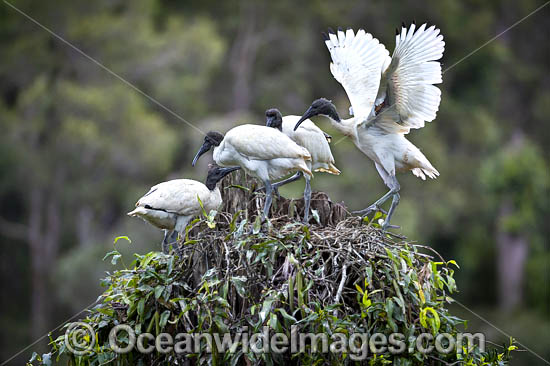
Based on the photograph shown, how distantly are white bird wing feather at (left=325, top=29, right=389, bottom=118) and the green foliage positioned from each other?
1627mm

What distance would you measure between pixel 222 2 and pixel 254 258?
67.3ft

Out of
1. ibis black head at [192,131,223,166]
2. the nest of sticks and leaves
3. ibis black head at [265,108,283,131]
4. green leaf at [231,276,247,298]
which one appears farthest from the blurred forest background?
green leaf at [231,276,247,298]

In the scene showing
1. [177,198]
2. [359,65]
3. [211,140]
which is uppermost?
[359,65]

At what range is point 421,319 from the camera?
15.7ft

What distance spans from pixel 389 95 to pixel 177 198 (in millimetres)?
1798

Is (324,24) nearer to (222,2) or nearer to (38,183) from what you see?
(222,2)

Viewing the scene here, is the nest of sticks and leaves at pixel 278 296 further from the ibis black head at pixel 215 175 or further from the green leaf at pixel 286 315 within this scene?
the ibis black head at pixel 215 175

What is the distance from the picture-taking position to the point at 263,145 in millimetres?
5203

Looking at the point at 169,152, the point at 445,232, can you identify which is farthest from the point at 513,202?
the point at 169,152

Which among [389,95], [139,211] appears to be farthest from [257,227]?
[389,95]

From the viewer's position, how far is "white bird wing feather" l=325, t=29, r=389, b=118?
6.45 m

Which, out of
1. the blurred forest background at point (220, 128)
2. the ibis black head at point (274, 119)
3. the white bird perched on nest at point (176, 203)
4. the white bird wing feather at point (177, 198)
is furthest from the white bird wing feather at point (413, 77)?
the blurred forest background at point (220, 128)

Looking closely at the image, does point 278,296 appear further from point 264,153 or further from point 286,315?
point 264,153

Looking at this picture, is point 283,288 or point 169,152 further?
point 169,152
